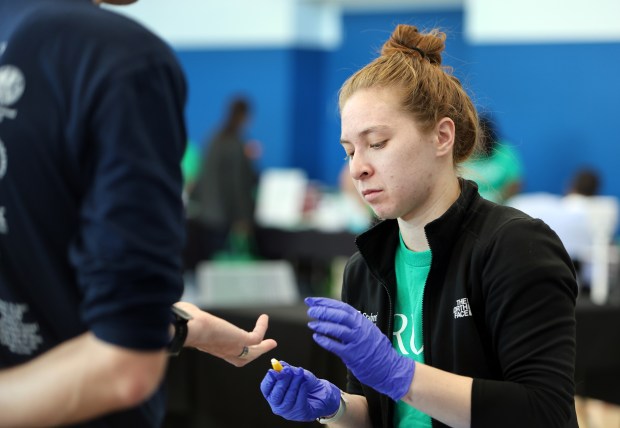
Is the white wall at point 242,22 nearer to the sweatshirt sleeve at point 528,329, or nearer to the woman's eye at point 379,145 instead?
the woman's eye at point 379,145

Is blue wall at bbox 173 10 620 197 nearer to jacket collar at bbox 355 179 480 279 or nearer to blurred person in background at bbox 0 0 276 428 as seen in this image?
jacket collar at bbox 355 179 480 279

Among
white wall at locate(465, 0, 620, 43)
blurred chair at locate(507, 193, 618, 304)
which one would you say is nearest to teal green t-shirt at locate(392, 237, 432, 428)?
blurred chair at locate(507, 193, 618, 304)

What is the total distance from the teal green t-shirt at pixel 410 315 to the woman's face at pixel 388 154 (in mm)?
115

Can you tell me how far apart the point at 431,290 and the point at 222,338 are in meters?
0.44

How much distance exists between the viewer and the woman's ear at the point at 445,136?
171cm

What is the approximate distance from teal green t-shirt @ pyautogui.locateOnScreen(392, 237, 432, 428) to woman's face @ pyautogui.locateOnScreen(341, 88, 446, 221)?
115mm

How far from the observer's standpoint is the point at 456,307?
64.1 inches

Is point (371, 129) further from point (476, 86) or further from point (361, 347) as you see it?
point (476, 86)

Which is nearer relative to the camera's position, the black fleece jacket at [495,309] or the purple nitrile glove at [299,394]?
the black fleece jacket at [495,309]

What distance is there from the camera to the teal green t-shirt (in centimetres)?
170

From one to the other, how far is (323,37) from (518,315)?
374 inches

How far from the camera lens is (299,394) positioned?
1.70 m

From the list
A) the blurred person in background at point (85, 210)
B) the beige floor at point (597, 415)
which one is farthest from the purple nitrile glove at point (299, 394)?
the beige floor at point (597, 415)

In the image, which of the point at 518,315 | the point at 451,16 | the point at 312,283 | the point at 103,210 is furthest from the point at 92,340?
the point at 451,16
